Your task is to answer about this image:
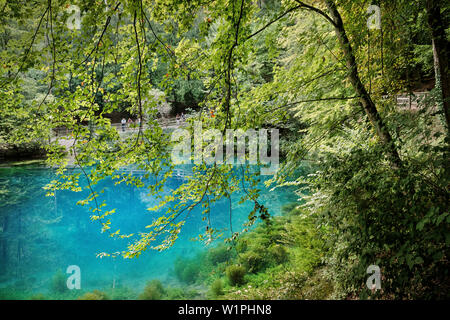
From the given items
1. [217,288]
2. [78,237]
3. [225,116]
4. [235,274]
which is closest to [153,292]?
[217,288]

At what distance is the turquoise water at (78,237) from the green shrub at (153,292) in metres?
0.28

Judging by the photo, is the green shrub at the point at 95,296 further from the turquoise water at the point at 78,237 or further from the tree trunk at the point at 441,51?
the tree trunk at the point at 441,51

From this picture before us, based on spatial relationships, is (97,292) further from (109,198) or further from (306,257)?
(109,198)

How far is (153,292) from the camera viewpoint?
20.8 feet

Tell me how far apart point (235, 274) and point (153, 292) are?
1.99m

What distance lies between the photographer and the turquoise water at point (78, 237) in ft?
Result: 23.9

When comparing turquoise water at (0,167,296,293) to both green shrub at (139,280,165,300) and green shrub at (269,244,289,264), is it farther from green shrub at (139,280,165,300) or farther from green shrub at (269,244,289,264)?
green shrub at (269,244,289,264)

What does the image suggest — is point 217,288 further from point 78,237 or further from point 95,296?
point 78,237

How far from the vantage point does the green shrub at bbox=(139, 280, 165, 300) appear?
6225 mm

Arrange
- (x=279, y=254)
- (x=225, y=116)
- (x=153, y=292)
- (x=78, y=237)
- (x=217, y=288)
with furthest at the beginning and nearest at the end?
(x=78, y=237) < (x=279, y=254) < (x=153, y=292) < (x=217, y=288) < (x=225, y=116)
